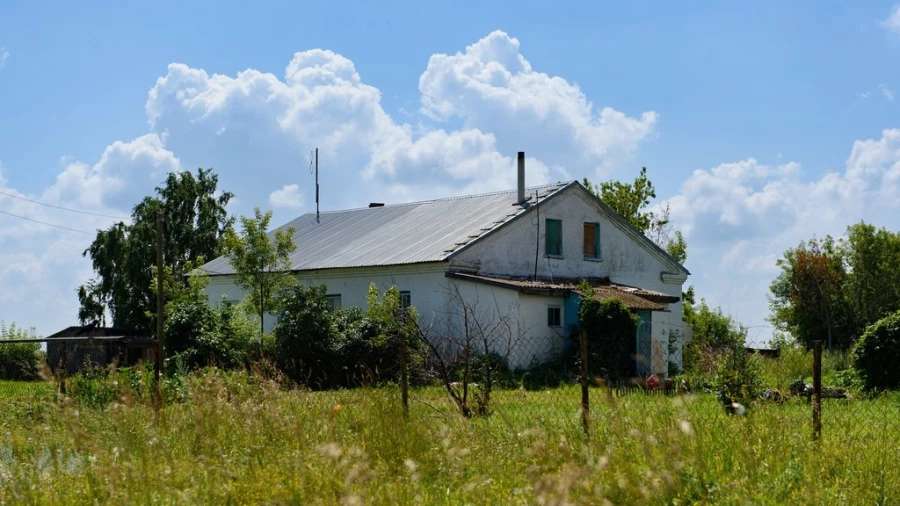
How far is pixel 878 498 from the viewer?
752 centimetres

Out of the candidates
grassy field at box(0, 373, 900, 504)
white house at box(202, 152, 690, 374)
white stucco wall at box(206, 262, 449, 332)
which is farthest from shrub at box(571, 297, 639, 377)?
grassy field at box(0, 373, 900, 504)

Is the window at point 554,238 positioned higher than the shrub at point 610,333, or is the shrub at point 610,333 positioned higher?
the window at point 554,238

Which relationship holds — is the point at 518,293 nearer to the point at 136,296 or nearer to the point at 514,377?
the point at 514,377

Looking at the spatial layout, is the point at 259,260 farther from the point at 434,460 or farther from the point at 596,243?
the point at 434,460

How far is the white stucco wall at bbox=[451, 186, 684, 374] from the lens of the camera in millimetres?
29484

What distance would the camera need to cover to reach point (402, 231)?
113ft

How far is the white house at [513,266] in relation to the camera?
27734 mm

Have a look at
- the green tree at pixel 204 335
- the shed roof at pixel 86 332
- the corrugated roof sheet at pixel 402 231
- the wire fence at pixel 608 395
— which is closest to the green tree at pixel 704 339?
the wire fence at pixel 608 395

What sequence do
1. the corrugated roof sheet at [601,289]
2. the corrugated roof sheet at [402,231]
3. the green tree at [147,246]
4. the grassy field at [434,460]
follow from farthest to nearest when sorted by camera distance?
1. the green tree at [147,246]
2. the corrugated roof sheet at [402,231]
3. the corrugated roof sheet at [601,289]
4. the grassy field at [434,460]

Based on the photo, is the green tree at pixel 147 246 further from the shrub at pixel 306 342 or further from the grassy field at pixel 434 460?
the grassy field at pixel 434 460

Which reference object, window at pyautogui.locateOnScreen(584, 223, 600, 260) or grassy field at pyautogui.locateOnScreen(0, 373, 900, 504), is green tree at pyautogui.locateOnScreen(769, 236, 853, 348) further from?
grassy field at pyautogui.locateOnScreen(0, 373, 900, 504)

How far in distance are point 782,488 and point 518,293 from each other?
66.1 feet

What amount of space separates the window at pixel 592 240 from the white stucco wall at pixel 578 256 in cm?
14

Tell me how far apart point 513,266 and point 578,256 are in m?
2.85
